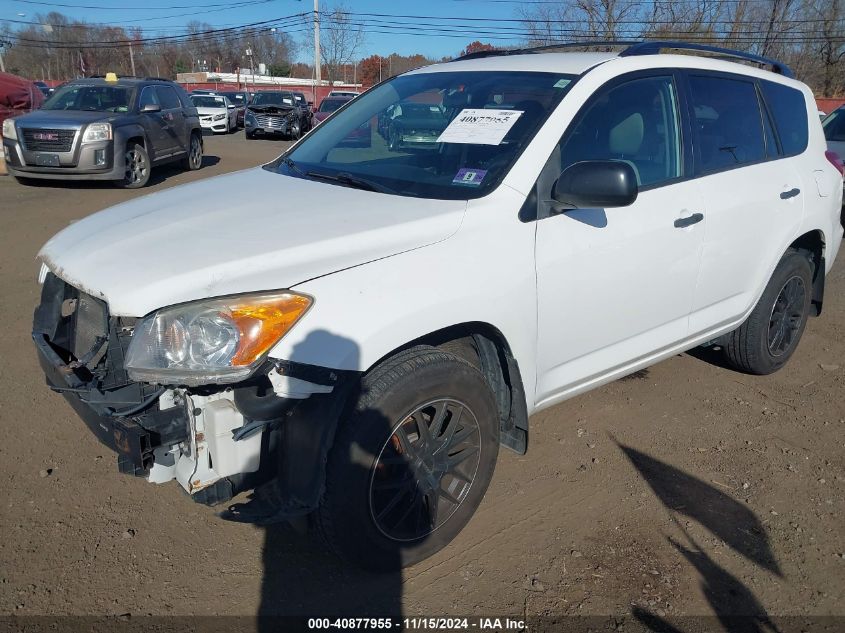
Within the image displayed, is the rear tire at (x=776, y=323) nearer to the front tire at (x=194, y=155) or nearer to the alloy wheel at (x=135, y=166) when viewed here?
the alloy wheel at (x=135, y=166)

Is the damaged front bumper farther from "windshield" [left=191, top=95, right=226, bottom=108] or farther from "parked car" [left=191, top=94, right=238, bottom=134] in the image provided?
"windshield" [left=191, top=95, right=226, bottom=108]

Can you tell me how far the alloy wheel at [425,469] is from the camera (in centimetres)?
257

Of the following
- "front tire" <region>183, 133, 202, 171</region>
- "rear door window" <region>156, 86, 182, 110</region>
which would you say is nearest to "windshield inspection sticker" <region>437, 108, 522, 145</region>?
"rear door window" <region>156, 86, 182, 110</region>

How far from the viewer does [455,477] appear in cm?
281

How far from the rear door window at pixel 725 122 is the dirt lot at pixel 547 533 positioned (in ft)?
4.89

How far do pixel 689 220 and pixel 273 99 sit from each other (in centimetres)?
2323

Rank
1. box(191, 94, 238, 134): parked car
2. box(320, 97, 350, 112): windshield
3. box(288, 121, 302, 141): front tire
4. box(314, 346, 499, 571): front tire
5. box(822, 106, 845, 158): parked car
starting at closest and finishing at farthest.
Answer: box(314, 346, 499, 571): front tire, box(822, 106, 845, 158): parked car, box(320, 97, 350, 112): windshield, box(288, 121, 302, 141): front tire, box(191, 94, 238, 134): parked car

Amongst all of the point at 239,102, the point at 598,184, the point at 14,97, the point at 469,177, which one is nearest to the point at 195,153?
the point at 14,97

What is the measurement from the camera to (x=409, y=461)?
8.57 feet

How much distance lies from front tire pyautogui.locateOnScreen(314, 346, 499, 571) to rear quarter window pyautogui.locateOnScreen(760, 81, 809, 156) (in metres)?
2.80

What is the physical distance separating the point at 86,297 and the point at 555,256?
182cm

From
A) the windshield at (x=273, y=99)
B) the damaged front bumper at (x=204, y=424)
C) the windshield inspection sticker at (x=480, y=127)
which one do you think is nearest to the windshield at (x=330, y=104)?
the windshield at (x=273, y=99)

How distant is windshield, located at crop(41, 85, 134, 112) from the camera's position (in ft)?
38.1

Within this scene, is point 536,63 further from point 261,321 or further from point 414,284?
point 261,321
